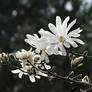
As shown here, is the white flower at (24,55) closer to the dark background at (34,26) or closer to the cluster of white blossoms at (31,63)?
the cluster of white blossoms at (31,63)

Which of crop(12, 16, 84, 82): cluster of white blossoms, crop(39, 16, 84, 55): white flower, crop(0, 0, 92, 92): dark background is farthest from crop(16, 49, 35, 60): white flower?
crop(0, 0, 92, 92): dark background

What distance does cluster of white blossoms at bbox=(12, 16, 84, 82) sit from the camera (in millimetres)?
1425

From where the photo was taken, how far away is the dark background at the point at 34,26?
819 cm

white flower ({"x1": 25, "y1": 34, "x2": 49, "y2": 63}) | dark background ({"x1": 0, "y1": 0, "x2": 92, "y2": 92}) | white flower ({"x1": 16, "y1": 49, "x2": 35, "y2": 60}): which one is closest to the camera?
white flower ({"x1": 25, "y1": 34, "x2": 49, "y2": 63})

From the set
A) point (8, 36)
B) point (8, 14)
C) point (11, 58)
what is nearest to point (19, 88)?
point (8, 36)

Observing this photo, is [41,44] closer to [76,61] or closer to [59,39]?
[59,39]

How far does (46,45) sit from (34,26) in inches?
341

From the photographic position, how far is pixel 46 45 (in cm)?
143

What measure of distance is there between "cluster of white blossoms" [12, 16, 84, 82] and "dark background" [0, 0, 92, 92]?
17.3 feet

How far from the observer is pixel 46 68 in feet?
4.91

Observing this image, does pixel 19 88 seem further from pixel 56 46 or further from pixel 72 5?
pixel 56 46

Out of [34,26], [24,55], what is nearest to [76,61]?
[24,55]

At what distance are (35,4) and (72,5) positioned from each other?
147 inches

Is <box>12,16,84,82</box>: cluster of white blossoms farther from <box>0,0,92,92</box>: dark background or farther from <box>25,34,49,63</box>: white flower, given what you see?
<box>0,0,92,92</box>: dark background
